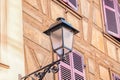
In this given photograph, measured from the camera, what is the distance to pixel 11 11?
671cm

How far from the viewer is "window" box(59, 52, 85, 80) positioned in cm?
758

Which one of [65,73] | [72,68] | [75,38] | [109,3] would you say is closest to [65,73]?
[65,73]

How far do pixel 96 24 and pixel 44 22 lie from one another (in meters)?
2.17

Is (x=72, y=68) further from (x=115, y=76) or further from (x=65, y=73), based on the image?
(x=115, y=76)

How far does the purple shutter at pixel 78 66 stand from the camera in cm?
798

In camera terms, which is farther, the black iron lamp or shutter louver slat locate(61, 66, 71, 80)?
shutter louver slat locate(61, 66, 71, 80)

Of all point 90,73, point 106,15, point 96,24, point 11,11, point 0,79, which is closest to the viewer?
point 0,79

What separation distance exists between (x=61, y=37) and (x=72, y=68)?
2.41m

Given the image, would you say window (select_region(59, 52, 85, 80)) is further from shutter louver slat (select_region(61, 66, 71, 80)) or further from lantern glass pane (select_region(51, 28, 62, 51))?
lantern glass pane (select_region(51, 28, 62, 51))

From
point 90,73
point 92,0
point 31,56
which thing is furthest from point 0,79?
point 92,0

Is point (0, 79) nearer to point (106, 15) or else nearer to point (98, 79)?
point (98, 79)

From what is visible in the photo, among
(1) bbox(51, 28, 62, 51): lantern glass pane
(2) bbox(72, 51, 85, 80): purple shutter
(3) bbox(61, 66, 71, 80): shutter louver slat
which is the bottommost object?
(1) bbox(51, 28, 62, 51): lantern glass pane

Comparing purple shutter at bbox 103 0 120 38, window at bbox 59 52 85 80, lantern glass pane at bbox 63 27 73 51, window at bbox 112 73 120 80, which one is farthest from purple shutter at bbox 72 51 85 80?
lantern glass pane at bbox 63 27 73 51

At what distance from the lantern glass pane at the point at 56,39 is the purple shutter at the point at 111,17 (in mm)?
4416
